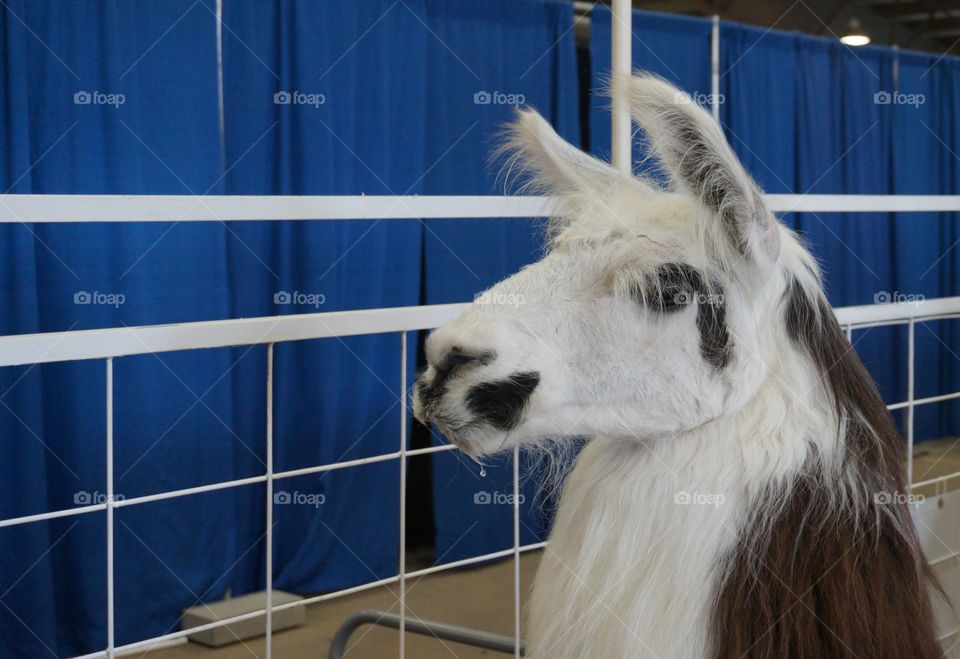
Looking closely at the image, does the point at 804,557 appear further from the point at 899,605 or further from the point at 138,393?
the point at 138,393

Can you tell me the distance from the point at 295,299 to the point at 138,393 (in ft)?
1.88

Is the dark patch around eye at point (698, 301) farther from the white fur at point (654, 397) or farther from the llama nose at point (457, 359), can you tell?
the llama nose at point (457, 359)

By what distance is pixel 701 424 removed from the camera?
1108 mm

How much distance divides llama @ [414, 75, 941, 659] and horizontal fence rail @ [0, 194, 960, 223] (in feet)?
0.87

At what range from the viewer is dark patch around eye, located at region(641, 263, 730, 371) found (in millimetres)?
1083

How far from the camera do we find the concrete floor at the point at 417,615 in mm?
3109

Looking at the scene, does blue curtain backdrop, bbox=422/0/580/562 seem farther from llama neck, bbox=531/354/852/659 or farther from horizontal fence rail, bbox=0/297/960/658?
llama neck, bbox=531/354/852/659

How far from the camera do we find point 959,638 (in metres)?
1.88

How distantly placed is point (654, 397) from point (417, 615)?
2491 millimetres

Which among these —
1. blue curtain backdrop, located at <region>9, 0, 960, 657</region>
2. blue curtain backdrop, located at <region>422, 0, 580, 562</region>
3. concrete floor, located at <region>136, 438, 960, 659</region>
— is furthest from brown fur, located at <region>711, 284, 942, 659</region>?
blue curtain backdrop, located at <region>422, 0, 580, 562</region>

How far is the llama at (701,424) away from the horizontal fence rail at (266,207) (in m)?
0.26

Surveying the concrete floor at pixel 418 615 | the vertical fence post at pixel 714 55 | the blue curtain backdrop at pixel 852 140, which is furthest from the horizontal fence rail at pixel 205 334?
the vertical fence post at pixel 714 55

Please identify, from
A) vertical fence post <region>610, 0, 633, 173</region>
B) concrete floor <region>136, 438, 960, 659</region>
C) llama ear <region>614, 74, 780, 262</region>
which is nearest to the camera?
llama ear <region>614, 74, 780, 262</region>

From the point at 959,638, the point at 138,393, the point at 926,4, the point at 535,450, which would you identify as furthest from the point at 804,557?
the point at 926,4
